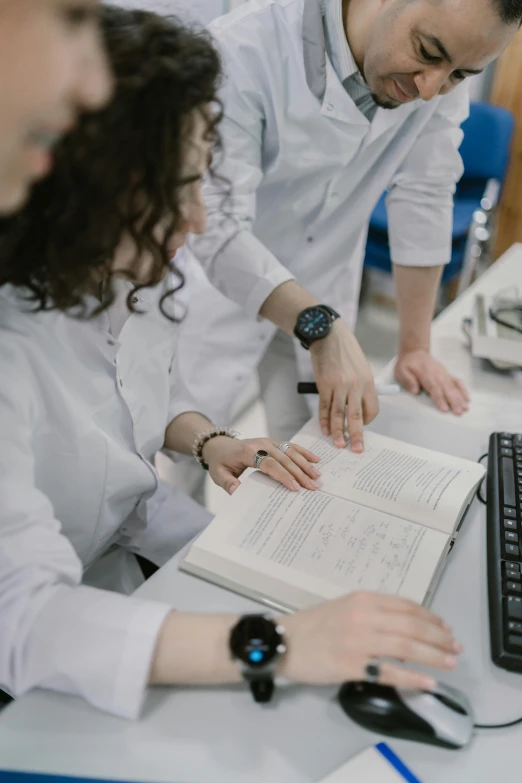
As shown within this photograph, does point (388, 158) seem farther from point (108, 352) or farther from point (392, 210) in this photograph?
point (108, 352)

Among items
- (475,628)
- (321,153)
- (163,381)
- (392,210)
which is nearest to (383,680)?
(475,628)

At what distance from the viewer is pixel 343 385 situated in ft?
3.25

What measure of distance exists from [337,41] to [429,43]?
9.1 inches

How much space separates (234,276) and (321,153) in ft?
0.96

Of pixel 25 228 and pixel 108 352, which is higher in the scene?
pixel 25 228

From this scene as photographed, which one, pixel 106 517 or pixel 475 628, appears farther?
pixel 106 517

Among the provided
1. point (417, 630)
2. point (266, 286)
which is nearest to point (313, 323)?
point (266, 286)

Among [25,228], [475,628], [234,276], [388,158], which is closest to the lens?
[25,228]

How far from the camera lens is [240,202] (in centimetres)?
112

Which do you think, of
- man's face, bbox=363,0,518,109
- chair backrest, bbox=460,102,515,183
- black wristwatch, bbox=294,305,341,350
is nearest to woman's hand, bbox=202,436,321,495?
black wristwatch, bbox=294,305,341,350

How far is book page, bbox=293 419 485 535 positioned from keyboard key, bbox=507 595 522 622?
0.11m

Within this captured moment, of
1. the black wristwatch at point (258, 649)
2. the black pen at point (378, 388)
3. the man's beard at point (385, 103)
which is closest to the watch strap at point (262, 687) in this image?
the black wristwatch at point (258, 649)

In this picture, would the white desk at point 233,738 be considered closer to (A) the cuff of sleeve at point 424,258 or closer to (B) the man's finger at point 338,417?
(B) the man's finger at point 338,417

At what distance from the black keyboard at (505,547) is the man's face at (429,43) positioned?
552mm
